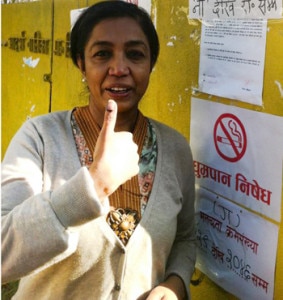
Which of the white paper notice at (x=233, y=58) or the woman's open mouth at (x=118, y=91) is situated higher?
the white paper notice at (x=233, y=58)

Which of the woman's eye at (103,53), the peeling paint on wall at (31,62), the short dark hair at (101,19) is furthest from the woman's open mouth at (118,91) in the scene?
the peeling paint on wall at (31,62)

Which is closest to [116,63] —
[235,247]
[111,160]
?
[111,160]

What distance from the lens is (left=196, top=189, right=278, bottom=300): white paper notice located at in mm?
1959

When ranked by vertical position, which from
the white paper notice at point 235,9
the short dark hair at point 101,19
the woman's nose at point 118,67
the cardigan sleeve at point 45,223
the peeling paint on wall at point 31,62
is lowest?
the cardigan sleeve at point 45,223

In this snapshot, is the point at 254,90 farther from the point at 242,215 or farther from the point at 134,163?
the point at 134,163

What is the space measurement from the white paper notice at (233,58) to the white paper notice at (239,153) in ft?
0.24

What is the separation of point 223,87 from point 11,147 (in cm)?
93

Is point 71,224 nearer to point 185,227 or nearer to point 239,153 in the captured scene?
point 185,227

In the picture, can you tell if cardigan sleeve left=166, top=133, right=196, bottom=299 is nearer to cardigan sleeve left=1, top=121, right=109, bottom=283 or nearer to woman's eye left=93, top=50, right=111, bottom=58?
woman's eye left=93, top=50, right=111, bottom=58

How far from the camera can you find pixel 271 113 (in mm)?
1880

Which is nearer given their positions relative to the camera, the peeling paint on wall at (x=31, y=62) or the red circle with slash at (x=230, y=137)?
the red circle with slash at (x=230, y=137)

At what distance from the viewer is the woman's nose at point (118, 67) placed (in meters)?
1.78

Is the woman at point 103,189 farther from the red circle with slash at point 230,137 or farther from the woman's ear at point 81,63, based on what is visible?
the red circle with slash at point 230,137

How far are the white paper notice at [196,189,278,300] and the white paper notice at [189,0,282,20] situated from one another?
78 centimetres
